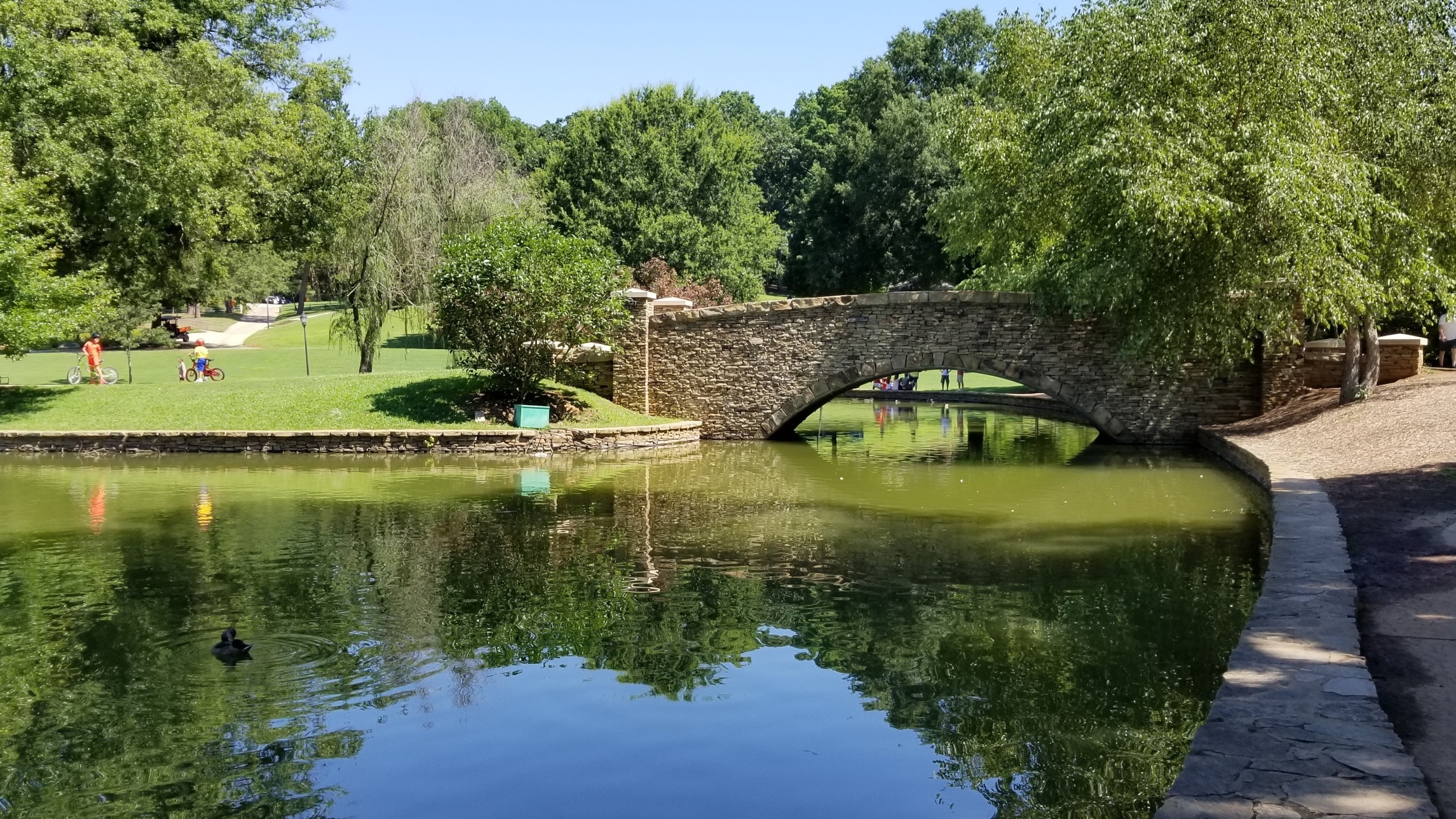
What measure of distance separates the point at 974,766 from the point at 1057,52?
20478 mm

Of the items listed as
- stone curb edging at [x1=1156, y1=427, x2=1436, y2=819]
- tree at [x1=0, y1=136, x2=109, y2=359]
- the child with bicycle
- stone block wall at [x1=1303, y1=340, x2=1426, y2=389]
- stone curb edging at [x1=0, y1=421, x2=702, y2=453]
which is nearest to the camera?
stone curb edging at [x1=1156, y1=427, x2=1436, y2=819]

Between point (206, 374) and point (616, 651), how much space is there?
26210 millimetres

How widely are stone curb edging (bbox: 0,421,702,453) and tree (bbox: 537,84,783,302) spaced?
1991 centimetres

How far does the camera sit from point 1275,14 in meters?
18.3

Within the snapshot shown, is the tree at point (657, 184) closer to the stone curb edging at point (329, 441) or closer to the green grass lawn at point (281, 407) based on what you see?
the green grass lawn at point (281, 407)

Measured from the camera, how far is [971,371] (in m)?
22.3

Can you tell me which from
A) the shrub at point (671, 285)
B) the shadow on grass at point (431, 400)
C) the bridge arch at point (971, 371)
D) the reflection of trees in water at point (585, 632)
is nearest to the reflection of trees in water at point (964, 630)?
the reflection of trees in water at point (585, 632)

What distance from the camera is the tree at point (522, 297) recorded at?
21.8 metres

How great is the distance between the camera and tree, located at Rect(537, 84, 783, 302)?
42531 mm

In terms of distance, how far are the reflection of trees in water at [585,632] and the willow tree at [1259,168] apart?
7733mm

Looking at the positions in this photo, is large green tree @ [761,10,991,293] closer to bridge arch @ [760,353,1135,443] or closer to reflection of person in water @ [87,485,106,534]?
bridge arch @ [760,353,1135,443]

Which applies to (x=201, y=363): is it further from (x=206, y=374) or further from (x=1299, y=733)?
(x=1299, y=733)

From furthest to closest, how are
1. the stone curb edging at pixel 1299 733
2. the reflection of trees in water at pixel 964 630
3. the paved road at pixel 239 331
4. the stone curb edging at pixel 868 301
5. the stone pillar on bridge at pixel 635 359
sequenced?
the paved road at pixel 239 331, the stone pillar on bridge at pixel 635 359, the stone curb edging at pixel 868 301, the reflection of trees in water at pixel 964 630, the stone curb edging at pixel 1299 733

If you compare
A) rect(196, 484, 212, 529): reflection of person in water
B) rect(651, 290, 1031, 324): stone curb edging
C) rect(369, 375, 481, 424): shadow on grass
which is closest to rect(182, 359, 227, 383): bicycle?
rect(369, 375, 481, 424): shadow on grass
